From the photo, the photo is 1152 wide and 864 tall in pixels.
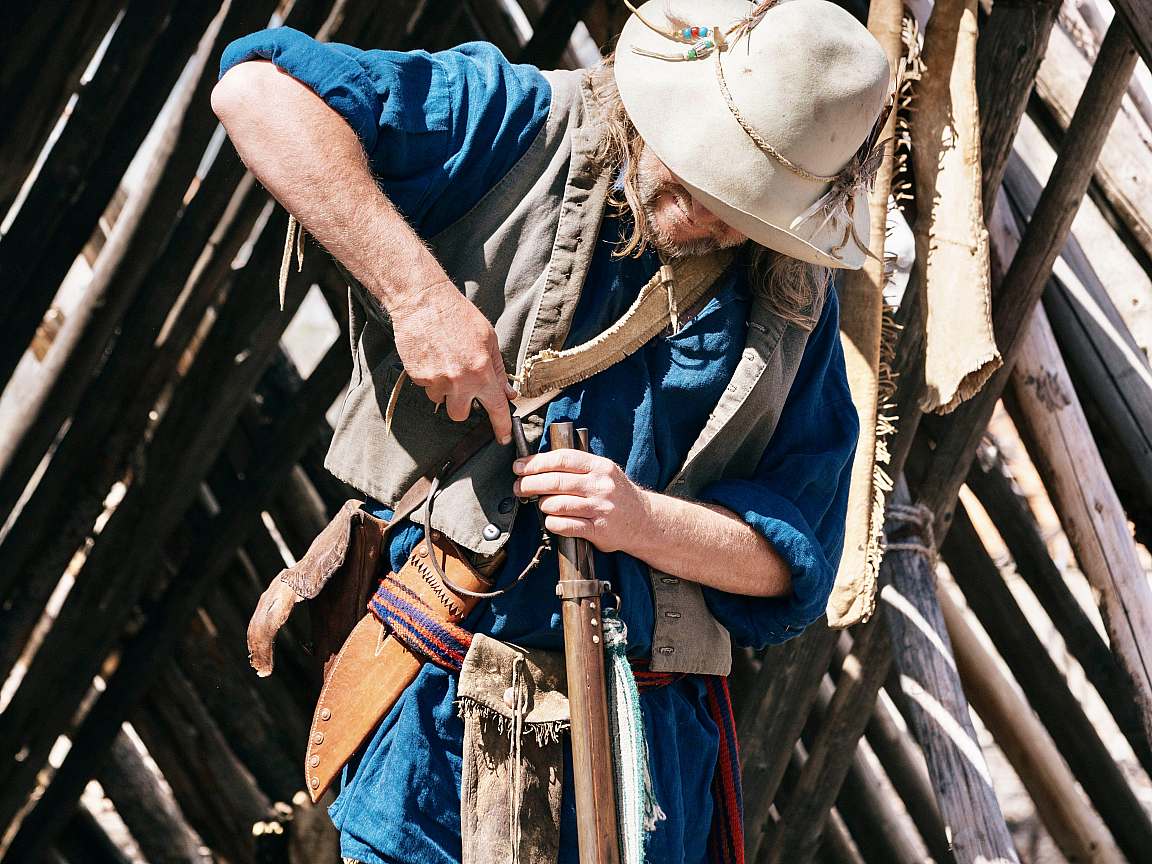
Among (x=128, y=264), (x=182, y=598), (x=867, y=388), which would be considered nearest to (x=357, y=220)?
(x=867, y=388)

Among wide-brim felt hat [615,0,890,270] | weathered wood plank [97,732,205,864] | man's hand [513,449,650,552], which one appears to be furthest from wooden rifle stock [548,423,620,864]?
weathered wood plank [97,732,205,864]

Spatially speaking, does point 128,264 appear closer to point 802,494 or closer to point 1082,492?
point 802,494

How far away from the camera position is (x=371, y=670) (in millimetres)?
1707

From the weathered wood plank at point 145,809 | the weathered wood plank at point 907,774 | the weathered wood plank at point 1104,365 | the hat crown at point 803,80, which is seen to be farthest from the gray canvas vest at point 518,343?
the weathered wood plank at point 145,809

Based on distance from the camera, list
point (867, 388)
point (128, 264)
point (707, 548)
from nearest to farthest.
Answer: point (707, 548)
point (867, 388)
point (128, 264)

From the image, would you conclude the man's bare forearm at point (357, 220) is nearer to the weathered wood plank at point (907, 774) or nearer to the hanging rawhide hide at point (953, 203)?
the hanging rawhide hide at point (953, 203)

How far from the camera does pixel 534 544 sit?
171 centimetres

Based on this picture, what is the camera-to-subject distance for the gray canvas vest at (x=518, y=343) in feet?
5.40

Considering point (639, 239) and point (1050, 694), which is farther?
point (1050, 694)

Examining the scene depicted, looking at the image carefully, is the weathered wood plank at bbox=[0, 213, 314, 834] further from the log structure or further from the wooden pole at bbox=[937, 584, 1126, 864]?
the wooden pole at bbox=[937, 584, 1126, 864]

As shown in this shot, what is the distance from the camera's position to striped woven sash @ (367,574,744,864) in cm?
168

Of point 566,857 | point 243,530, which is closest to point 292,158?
point 566,857

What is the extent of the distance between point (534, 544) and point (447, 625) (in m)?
0.16

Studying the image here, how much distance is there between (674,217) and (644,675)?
613 millimetres
